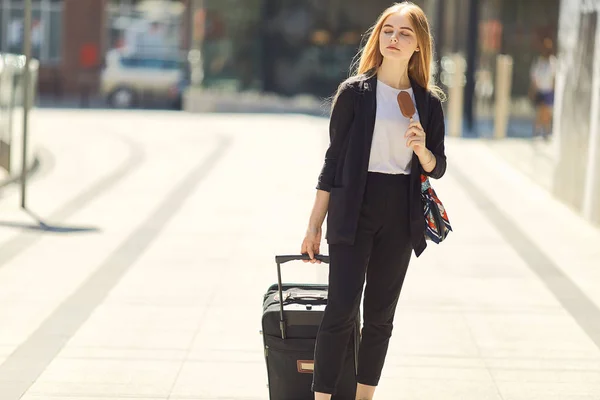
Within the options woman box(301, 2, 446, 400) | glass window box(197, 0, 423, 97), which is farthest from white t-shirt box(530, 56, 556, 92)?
woman box(301, 2, 446, 400)

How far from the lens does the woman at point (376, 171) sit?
4.84 metres

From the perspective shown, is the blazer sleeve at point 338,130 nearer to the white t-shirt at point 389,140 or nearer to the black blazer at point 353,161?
the black blazer at point 353,161

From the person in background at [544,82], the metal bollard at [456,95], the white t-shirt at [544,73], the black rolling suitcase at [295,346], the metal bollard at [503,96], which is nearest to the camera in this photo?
the black rolling suitcase at [295,346]

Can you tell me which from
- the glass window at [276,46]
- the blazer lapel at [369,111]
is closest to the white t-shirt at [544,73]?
the glass window at [276,46]

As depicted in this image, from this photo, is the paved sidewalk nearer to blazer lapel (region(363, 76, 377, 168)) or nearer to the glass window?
blazer lapel (region(363, 76, 377, 168))

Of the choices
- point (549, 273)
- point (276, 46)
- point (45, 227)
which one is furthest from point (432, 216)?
point (276, 46)

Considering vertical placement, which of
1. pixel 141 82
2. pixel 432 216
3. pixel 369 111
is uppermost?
pixel 369 111

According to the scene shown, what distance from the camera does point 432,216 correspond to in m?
4.97

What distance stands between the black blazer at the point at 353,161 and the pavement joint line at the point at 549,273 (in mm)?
2504

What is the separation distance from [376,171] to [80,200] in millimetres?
8295

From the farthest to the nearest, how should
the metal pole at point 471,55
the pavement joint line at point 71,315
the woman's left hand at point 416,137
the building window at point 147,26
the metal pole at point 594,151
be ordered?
the building window at point 147,26, the metal pole at point 471,55, the metal pole at point 594,151, the pavement joint line at point 71,315, the woman's left hand at point 416,137

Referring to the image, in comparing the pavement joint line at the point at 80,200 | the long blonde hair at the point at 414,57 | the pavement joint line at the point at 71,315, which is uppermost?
the long blonde hair at the point at 414,57

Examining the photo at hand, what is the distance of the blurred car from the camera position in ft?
103

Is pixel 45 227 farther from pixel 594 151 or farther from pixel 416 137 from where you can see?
pixel 416 137
